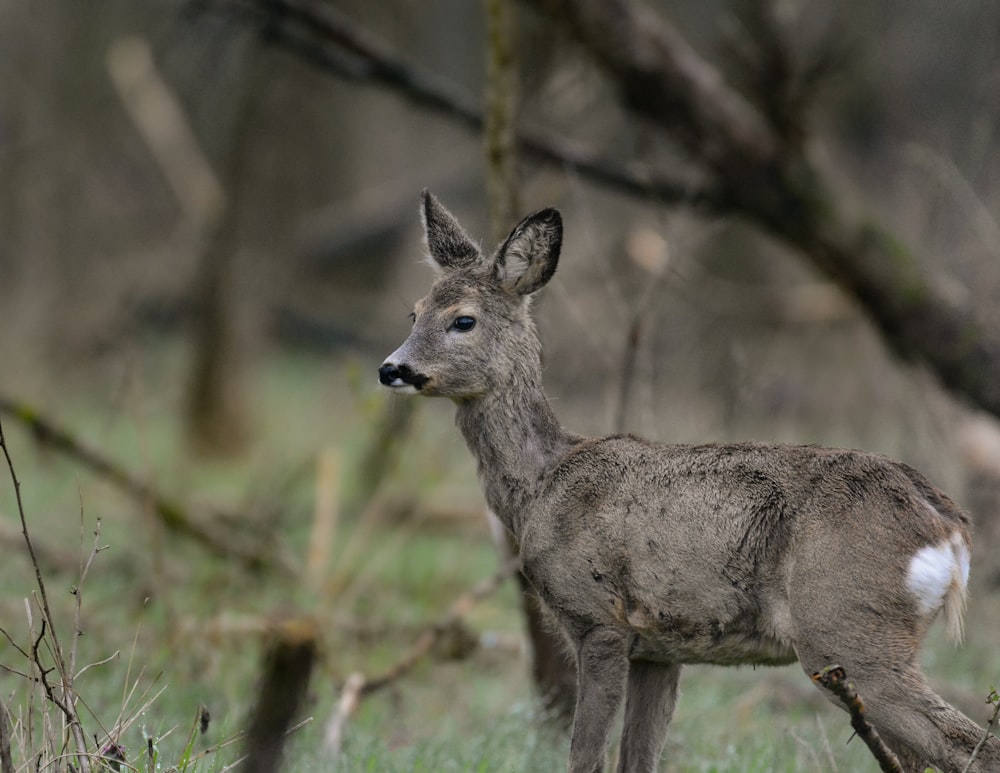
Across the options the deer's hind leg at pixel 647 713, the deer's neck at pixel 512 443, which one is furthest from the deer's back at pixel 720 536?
the deer's hind leg at pixel 647 713

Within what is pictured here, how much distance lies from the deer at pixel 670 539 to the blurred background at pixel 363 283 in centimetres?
67

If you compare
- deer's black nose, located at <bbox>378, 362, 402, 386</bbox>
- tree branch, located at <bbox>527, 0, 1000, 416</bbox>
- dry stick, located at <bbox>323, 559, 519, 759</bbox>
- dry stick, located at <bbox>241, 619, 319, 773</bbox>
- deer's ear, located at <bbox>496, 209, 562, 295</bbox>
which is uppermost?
→ tree branch, located at <bbox>527, 0, 1000, 416</bbox>

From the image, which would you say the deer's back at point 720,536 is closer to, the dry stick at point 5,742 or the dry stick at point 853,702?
the dry stick at point 853,702

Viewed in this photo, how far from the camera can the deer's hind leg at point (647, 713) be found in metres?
5.16

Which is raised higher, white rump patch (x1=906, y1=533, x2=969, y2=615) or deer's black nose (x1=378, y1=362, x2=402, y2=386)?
Answer: deer's black nose (x1=378, y1=362, x2=402, y2=386)

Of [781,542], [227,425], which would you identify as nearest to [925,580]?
[781,542]

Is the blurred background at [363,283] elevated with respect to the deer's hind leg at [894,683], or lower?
elevated

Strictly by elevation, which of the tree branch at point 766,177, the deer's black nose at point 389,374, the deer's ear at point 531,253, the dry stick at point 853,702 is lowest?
the dry stick at point 853,702

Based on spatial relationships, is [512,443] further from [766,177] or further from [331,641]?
[766,177]

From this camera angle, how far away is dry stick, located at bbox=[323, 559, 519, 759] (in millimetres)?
6434

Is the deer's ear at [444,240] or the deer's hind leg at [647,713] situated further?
the deer's ear at [444,240]

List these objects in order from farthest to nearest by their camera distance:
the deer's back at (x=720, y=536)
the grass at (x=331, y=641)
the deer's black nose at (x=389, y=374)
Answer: the grass at (x=331, y=641), the deer's black nose at (x=389, y=374), the deer's back at (x=720, y=536)

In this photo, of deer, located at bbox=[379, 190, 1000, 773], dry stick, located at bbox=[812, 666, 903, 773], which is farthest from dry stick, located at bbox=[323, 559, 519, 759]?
dry stick, located at bbox=[812, 666, 903, 773]

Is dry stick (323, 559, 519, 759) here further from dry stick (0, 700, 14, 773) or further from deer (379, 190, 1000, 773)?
dry stick (0, 700, 14, 773)
